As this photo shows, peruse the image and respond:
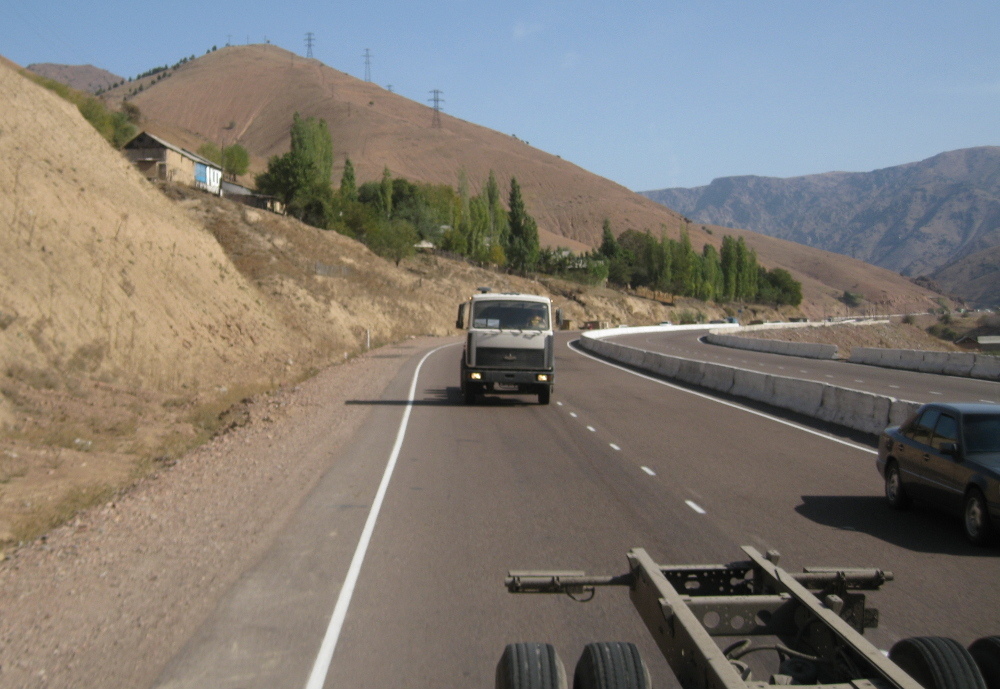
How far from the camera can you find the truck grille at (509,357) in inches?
872

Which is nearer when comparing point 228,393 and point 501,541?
point 501,541

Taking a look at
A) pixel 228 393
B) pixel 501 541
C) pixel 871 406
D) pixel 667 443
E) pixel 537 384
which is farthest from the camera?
pixel 228 393

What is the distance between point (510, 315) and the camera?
22.6 m

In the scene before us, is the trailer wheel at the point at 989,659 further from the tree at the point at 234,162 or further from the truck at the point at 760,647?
A: the tree at the point at 234,162

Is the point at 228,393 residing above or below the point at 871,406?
below

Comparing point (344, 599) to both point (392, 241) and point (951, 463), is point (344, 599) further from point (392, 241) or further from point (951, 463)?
point (392, 241)

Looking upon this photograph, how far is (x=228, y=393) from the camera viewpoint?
28.8 meters

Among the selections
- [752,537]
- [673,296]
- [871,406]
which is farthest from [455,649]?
[673,296]

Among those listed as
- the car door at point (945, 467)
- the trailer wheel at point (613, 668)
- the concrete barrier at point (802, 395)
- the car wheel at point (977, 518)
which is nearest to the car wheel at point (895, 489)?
the car door at point (945, 467)

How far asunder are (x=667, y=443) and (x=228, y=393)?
54.7 ft

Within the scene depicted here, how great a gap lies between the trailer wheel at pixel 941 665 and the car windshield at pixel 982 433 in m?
6.55

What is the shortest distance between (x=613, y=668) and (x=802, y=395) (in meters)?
19.7

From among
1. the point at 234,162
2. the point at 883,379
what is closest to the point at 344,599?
the point at 883,379

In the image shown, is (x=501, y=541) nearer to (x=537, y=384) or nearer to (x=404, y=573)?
(x=404, y=573)
